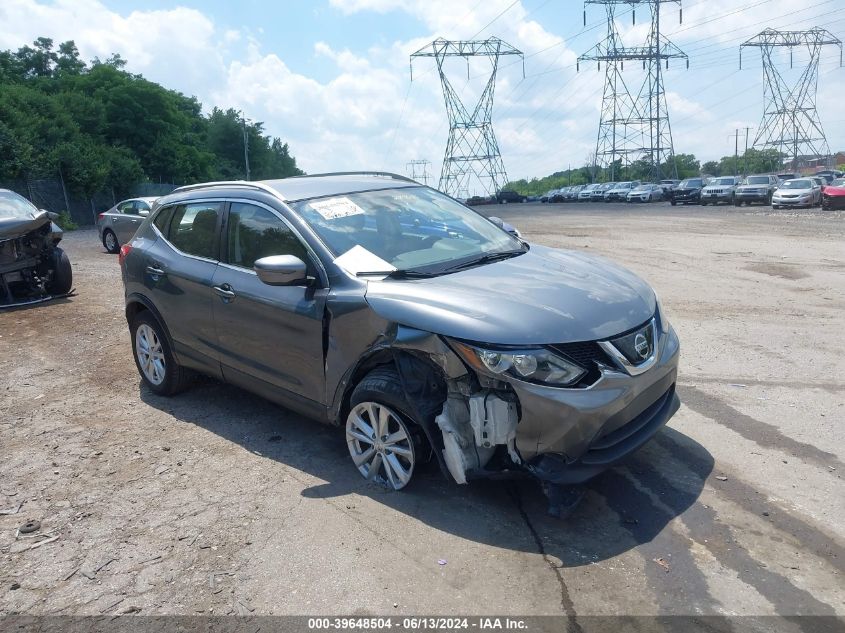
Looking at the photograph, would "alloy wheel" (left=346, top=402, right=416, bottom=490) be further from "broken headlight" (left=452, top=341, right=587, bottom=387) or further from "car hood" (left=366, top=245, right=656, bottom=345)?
"broken headlight" (left=452, top=341, right=587, bottom=387)

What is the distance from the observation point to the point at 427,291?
369cm

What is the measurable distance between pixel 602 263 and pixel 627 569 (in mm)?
2088

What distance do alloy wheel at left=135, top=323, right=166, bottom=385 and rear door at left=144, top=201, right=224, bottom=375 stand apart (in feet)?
1.21

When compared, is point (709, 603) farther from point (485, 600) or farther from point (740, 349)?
point (740, 349)

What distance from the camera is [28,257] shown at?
33.0 feet

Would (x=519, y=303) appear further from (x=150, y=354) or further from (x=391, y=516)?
(x=150, y=354)

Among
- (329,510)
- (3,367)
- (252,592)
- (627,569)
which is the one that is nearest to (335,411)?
(329,510)

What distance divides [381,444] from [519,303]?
116 cm

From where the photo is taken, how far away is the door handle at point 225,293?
4.61 m

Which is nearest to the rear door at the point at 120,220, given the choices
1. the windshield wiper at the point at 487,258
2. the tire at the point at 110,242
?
the tire at the point at 110,242

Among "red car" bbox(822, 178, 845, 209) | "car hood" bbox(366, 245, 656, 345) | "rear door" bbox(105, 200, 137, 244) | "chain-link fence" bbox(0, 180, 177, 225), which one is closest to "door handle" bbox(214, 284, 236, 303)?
"car hood" bbox(366, 245, 656, 345)

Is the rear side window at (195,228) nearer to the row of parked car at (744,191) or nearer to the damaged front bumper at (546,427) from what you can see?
the damaged front bumper at (546,427)

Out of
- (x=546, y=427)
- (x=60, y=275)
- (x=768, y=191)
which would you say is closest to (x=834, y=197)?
(x=768, y=191)

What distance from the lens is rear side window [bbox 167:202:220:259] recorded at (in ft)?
16.3
